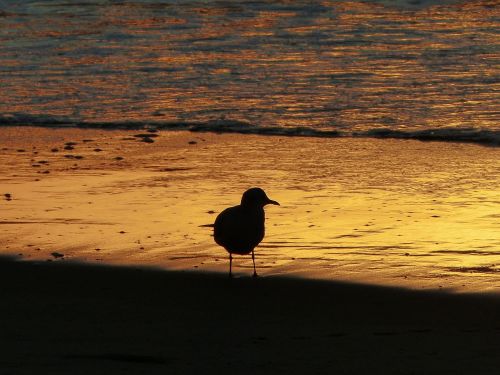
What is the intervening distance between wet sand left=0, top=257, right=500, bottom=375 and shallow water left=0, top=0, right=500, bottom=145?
21.1 ft

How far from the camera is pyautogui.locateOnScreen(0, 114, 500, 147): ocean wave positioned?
14.0 metres

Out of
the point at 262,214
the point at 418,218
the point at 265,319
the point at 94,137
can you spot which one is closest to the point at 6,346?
the point at 265,319

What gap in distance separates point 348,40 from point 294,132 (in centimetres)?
811

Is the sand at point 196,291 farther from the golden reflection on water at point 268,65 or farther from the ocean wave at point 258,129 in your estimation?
the golden reflection on water at point 268,65

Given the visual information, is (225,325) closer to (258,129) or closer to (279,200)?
(279,200)

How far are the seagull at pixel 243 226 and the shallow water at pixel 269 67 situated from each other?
5639 mm

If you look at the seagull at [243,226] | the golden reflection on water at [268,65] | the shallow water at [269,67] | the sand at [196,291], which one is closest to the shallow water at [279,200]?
the sand at [196,291]

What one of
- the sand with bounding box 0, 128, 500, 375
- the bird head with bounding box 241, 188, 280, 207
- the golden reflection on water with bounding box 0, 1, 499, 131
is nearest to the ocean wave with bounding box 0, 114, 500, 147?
the golden reflection on water with bounding box 0, 1, 499, 131

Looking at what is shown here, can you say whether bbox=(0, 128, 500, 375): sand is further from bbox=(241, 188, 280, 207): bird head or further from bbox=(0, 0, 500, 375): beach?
bbox=(241, 188, 280, 207): bird head

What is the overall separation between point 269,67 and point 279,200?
8.96 m

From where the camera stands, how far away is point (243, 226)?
8.47 meters

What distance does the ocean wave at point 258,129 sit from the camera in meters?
14.0

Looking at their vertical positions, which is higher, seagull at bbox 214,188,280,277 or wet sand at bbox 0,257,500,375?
seagull at bbox 214,188,280,277

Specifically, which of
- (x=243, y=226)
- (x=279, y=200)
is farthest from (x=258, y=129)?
(x=243, y=226)
